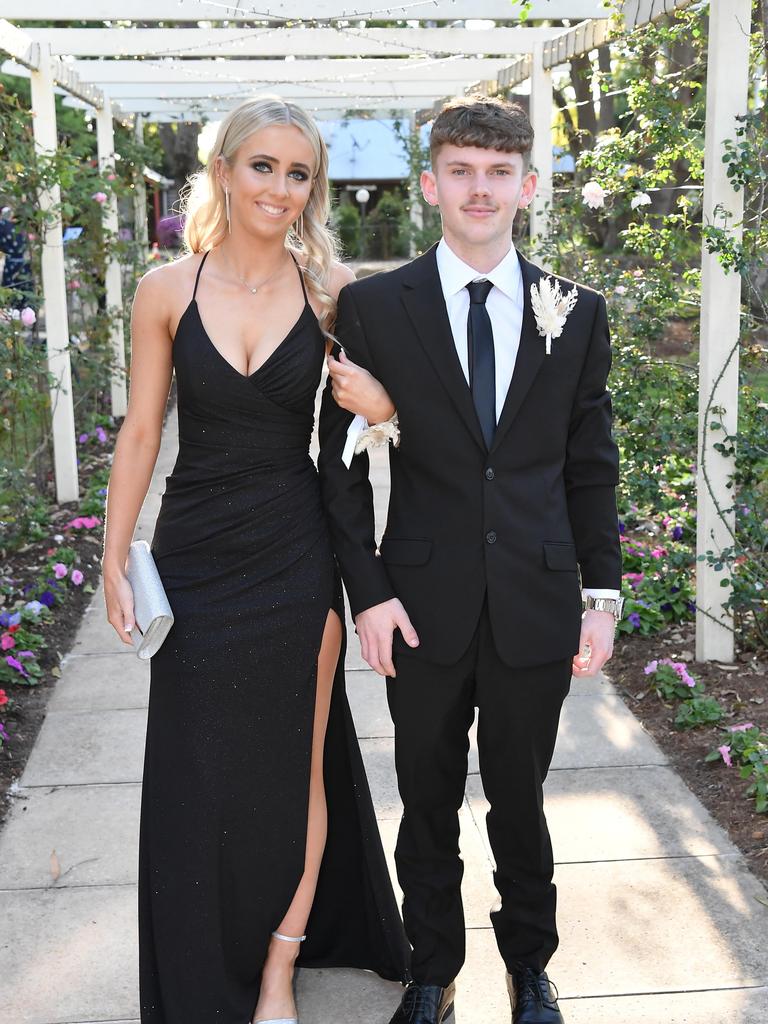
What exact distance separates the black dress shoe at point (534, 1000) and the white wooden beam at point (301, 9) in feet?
16.7

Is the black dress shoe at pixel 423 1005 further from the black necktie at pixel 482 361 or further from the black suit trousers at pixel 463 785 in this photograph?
the black necktie at pixel 482 361

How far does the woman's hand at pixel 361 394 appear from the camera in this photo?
8.62 ft

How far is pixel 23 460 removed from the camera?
26.9 feet

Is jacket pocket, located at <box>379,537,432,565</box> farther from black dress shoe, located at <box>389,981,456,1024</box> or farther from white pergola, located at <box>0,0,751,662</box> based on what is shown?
white pergola, located at <box>0,0,751,662</box>

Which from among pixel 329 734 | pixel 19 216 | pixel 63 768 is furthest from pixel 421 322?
pixel 19 216

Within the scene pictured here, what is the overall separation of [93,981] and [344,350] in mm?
1755

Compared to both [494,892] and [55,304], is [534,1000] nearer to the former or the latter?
[494,892]

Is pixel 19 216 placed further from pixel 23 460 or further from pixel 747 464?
pixel 747 464

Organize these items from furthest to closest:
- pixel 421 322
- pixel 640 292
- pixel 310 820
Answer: pixel 640 292, pixel 310 820, pixel 421 322

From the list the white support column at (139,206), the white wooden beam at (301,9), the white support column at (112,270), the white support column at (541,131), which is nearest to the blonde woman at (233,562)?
the white wooden beam at (301,9)

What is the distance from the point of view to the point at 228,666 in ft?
9.48

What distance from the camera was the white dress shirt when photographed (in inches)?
105

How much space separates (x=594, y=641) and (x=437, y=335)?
0.77 metres

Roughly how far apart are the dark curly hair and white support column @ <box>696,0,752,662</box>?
2422 mm
